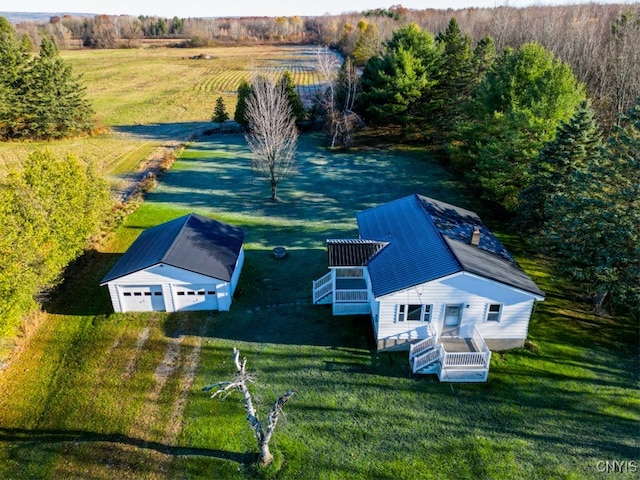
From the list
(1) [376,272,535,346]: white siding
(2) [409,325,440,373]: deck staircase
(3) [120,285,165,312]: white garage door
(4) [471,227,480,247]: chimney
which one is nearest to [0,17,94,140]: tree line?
(3) [120,285,165,312]: white garage door

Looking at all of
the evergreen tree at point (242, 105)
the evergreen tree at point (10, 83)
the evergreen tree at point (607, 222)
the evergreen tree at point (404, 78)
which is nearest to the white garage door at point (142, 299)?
the evergreen tree at point (607, 222)

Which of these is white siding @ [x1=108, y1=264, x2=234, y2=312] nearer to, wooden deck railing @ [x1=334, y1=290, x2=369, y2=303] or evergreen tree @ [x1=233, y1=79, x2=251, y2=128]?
wooden deck railing @ [x1=334, y1=290, x2=369, y2=303]

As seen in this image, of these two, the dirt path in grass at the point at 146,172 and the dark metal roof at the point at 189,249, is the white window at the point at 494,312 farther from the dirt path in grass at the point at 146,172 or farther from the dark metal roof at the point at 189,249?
the dirt path in grass at the point at 146,172

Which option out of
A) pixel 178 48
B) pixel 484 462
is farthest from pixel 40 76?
pixel 178 48

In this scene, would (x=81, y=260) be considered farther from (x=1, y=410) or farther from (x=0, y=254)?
(x=1, y=410)

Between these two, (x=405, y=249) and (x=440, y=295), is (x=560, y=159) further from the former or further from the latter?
(x=440, y=295)

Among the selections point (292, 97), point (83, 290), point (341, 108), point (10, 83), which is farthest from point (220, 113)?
point (83, 290)

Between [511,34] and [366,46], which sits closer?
[511,34]
